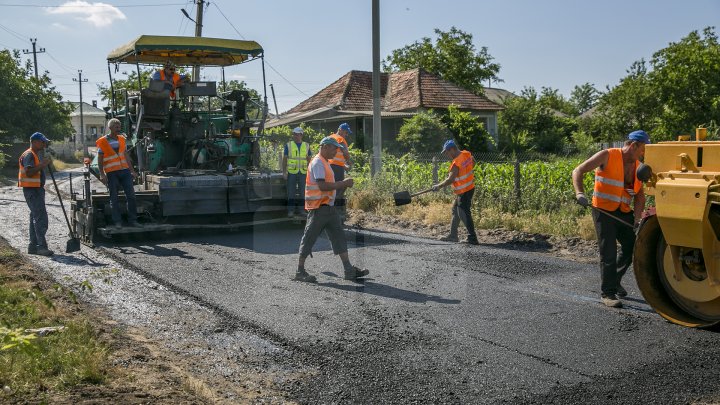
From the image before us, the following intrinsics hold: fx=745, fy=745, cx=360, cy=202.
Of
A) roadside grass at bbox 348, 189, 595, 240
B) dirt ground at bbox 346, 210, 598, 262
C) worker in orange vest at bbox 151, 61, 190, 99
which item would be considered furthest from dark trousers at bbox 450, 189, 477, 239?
worker in orange vest at bbox 151, 61, 190, 99

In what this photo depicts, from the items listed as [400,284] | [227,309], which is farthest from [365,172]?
[227,309]

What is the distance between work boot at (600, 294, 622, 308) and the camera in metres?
6.63

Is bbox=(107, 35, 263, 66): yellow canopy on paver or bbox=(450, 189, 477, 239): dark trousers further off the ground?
bbox=(107, 35, 263, 66): yellow canopy on paver

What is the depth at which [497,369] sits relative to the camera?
16.3 ft

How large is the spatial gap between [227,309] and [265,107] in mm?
6080

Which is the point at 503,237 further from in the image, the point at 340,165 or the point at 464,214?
the point at 340,165

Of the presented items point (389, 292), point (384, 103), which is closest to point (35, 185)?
point (389, 292)

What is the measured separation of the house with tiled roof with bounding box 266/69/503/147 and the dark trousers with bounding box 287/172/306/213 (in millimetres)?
17184

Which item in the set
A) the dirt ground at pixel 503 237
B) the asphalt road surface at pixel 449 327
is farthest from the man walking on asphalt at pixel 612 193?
the dirt ground at pixel 503 237

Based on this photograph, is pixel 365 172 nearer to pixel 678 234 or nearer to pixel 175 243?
pixel 175 243

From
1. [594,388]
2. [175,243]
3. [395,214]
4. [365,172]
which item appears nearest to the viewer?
[594,388]

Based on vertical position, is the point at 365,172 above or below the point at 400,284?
above

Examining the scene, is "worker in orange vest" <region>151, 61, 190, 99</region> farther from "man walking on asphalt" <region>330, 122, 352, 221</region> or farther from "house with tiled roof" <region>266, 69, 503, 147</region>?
"house with tiled roof" <region>266, 69, 503, 147</region>

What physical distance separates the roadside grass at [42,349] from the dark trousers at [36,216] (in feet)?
9.58
